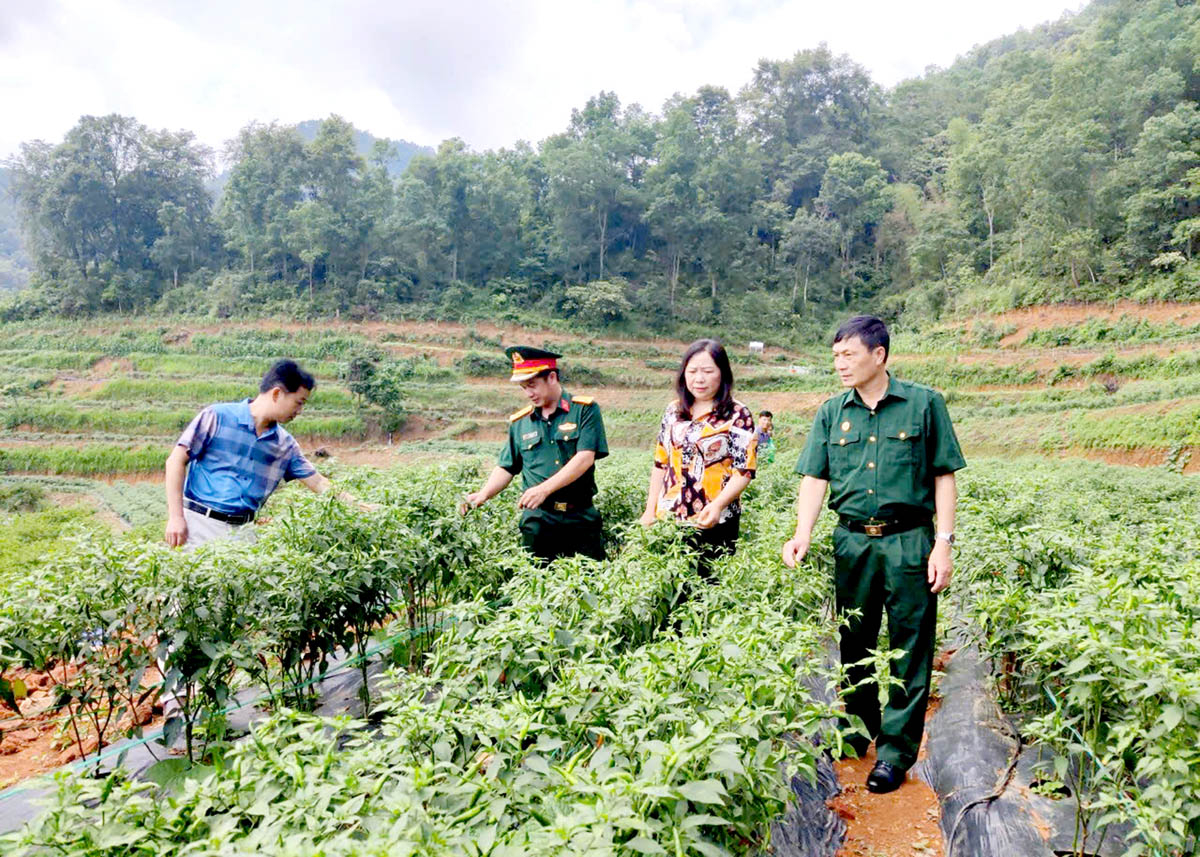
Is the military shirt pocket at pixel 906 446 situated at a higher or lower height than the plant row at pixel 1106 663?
higher

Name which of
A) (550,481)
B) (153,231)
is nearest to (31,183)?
(153,231)

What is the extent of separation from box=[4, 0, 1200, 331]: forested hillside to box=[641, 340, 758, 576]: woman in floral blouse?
33492 mm

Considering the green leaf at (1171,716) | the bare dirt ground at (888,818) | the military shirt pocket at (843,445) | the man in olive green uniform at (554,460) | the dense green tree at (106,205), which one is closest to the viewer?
the green leaf at (1171,716)

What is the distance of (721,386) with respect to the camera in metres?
3.65


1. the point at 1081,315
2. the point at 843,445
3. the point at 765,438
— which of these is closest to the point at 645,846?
the point at 843,445

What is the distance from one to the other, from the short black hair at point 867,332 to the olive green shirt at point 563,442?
148 centimetres

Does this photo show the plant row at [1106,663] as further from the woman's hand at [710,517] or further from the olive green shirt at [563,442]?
the olive green shirt at [563,442]

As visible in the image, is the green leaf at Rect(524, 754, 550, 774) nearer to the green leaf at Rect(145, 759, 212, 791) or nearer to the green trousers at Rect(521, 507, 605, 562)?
the green leaf at Rect(145, 759, 212, 791)

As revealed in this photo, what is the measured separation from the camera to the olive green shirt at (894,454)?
2832 millimetres

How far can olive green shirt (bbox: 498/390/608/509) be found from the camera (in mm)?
3957

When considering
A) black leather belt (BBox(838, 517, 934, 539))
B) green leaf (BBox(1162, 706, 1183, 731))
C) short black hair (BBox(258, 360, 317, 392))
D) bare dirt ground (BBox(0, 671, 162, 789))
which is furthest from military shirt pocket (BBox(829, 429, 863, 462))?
bare dirt ground (BBox(0, 671, 162, 789))

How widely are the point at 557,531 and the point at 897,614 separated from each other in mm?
1850

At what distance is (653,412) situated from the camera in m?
29.9

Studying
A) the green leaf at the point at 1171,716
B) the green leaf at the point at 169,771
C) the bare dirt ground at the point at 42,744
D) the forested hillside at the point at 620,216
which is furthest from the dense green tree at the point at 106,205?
the green leaf at the point at 1171,716
